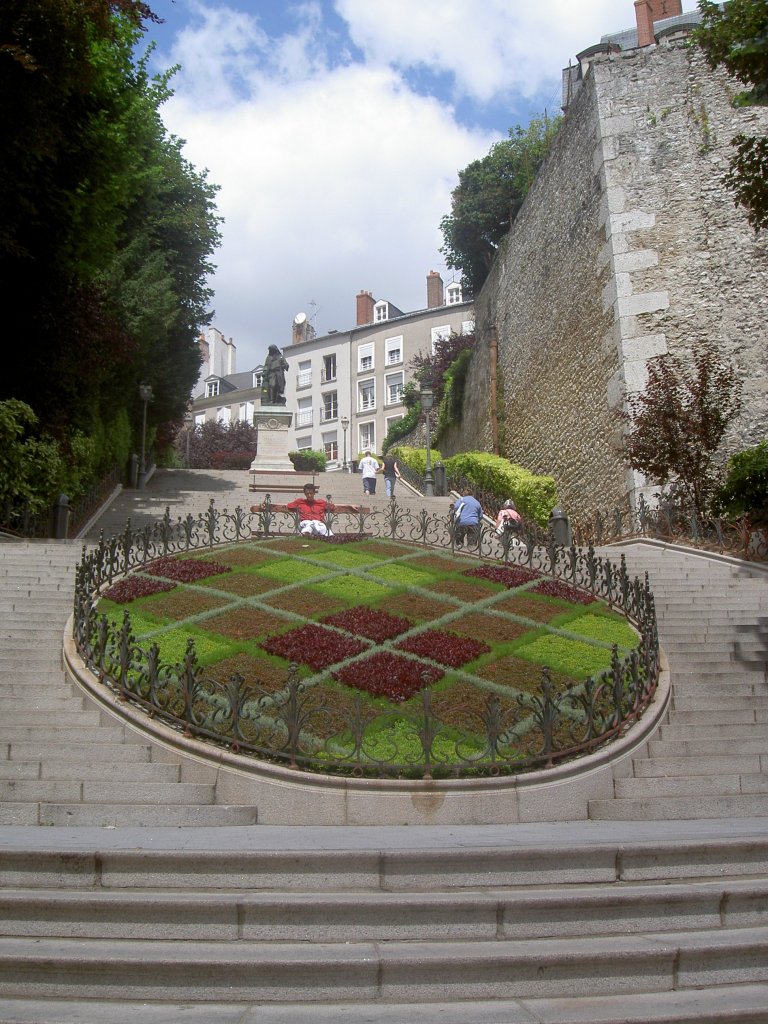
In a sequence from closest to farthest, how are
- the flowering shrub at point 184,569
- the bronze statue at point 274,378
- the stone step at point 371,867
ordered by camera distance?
the stone step at point 371,867 → the flowering shrub at point 184,569 → the bronze statue at point 274,378

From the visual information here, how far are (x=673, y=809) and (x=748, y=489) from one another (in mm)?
8679

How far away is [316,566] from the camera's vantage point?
1122cm

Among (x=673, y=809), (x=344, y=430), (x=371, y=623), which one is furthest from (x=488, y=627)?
Result: (x=344, y=430)

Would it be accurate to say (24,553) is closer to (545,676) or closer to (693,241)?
(545,676)

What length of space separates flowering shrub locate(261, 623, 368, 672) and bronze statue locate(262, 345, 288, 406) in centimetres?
1937

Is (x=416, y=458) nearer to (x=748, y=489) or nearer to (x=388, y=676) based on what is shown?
(x=748, y=489)

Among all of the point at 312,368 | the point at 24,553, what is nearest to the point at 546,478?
the point at 24,553

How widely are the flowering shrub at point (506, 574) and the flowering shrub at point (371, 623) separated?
218cm

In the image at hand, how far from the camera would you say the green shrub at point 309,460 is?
48094 millimetres

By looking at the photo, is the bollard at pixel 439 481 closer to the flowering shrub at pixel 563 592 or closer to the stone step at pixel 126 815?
the flowering shrub at pixel 563 592

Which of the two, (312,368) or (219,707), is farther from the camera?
(312,368)

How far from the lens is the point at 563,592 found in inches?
408

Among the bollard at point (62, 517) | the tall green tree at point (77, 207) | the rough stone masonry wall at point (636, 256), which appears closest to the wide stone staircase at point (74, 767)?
the bollard at point (62, 517)

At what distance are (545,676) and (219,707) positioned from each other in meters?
2.50
